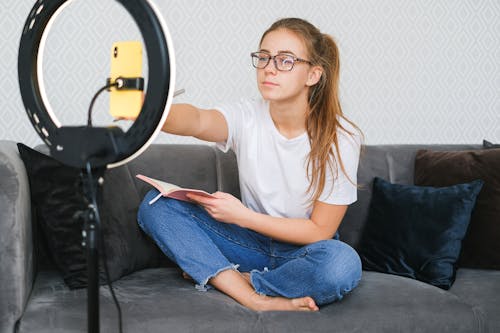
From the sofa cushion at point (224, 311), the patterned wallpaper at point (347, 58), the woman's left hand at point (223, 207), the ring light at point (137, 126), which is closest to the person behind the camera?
the ring light at point (137, 126)

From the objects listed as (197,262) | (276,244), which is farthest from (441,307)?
(197,262)

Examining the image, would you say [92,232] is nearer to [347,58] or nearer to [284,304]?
[284,304]

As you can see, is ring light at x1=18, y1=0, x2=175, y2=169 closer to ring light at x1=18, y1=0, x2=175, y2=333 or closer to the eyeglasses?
ring light at x1=18, y1=0, x2=175, y2=333

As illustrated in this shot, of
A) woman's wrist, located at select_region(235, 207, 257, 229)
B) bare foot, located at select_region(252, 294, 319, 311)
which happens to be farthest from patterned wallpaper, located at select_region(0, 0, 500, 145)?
bare foot, located at select_region(252, 294, 319, 311)

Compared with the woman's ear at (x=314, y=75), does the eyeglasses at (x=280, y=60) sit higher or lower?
higher

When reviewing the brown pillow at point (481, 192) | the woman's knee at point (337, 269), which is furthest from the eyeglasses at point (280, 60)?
the brown pillow at point (481, 192)

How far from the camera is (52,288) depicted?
1620 millimetres

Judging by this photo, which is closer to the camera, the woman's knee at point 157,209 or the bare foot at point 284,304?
the bare foot at point 284,304

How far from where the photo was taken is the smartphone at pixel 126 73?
961mm

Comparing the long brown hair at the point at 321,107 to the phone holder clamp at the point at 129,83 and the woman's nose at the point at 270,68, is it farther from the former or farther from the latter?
the phone holder clamp at the point at 129,83

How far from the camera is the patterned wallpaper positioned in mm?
2229

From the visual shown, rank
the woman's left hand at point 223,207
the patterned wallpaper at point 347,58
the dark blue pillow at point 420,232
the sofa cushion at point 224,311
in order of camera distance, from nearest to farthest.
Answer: the sofa cushion at point 224,311 < the woman's left hand at point 223,207 < the dark blue pillow at point 420,232 < the patterned wallpaper at point 347,58

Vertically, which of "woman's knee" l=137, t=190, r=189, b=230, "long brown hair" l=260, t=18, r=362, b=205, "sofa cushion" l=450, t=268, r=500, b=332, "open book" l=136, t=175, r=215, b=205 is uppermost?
"long brown hair" l=260, t=18, r=362, b=205

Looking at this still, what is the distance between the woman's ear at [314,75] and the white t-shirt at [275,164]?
0.51 ft
